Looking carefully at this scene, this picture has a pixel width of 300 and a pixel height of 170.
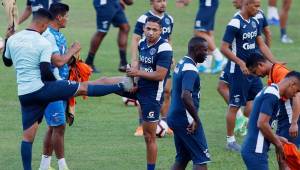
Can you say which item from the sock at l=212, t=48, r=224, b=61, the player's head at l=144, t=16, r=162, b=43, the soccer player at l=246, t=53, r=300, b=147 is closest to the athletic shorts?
the player's head at l=144, t=16, r=162, b=43

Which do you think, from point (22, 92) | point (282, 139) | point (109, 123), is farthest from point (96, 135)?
point (282, 139)

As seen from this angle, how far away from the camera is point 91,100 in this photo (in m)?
17.7

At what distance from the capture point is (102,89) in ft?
41.2

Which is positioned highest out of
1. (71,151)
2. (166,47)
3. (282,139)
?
(166,47)

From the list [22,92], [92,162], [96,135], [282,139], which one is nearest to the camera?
[282,139]

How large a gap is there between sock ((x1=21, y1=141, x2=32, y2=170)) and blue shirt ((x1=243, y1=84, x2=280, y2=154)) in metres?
2.95

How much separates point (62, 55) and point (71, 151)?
7.66 feet

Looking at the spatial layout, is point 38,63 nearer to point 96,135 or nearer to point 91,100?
point 96,135

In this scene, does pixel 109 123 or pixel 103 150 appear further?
pixel 109 123

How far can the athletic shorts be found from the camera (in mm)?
12648

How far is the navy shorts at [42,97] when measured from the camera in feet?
39.6

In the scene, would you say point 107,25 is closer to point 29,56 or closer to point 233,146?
point 233,146

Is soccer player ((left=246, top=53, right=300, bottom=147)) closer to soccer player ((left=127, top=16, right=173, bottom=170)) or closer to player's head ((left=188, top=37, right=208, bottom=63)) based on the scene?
player's head ((left=188, top=37, right=208, bottom=63))

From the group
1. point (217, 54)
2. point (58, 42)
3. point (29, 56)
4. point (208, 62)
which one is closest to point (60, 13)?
point (58, 42)
